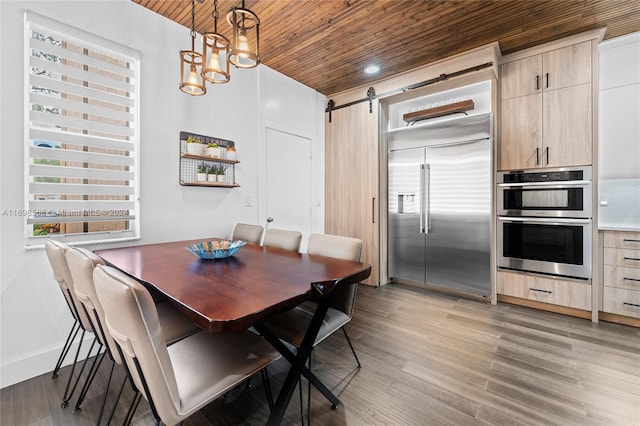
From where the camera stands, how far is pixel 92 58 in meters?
2.15

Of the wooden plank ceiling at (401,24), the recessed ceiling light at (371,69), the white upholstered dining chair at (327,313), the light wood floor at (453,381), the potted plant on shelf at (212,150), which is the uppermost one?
the recessed ceiling light at (371,69)

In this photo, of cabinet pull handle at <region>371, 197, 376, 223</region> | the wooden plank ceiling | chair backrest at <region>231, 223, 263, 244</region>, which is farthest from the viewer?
cabinet pull handle at <region>371, 197, 376, 223</region>

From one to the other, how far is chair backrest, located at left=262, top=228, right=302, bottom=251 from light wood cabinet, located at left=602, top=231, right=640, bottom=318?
2981 millimetres

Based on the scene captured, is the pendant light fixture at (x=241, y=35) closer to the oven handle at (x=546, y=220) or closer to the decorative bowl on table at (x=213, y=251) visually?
the decorative bowl on table at (x=213, y=251)

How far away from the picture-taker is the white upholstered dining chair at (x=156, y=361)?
2.73 feet

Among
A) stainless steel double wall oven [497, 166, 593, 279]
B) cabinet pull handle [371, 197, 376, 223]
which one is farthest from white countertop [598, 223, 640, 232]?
cabinet pull handle [371, 197, 376, 223]

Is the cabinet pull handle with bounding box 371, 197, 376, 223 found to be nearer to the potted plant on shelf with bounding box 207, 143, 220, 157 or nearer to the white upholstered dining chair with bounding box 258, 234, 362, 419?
the white upholstered dining chair with bounding box 258, 234, 362, 419

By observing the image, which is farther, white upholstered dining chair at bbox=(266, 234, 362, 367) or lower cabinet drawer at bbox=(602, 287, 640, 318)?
lower cabinet drawer at bbox=(602, 287, 640, 318)

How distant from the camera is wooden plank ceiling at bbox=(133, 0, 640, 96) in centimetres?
236

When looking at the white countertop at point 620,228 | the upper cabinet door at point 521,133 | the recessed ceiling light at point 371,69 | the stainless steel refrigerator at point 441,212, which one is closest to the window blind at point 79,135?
the recessed ceiling light at point 371,69

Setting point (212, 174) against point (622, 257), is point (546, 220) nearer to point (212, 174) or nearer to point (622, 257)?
point (622, 257)

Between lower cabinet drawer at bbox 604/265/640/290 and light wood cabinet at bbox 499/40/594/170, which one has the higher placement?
light wood cabinet at bbox 499/40/594/170

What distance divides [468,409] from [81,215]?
298 cm

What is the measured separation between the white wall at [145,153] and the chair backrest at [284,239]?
2.90 ft
